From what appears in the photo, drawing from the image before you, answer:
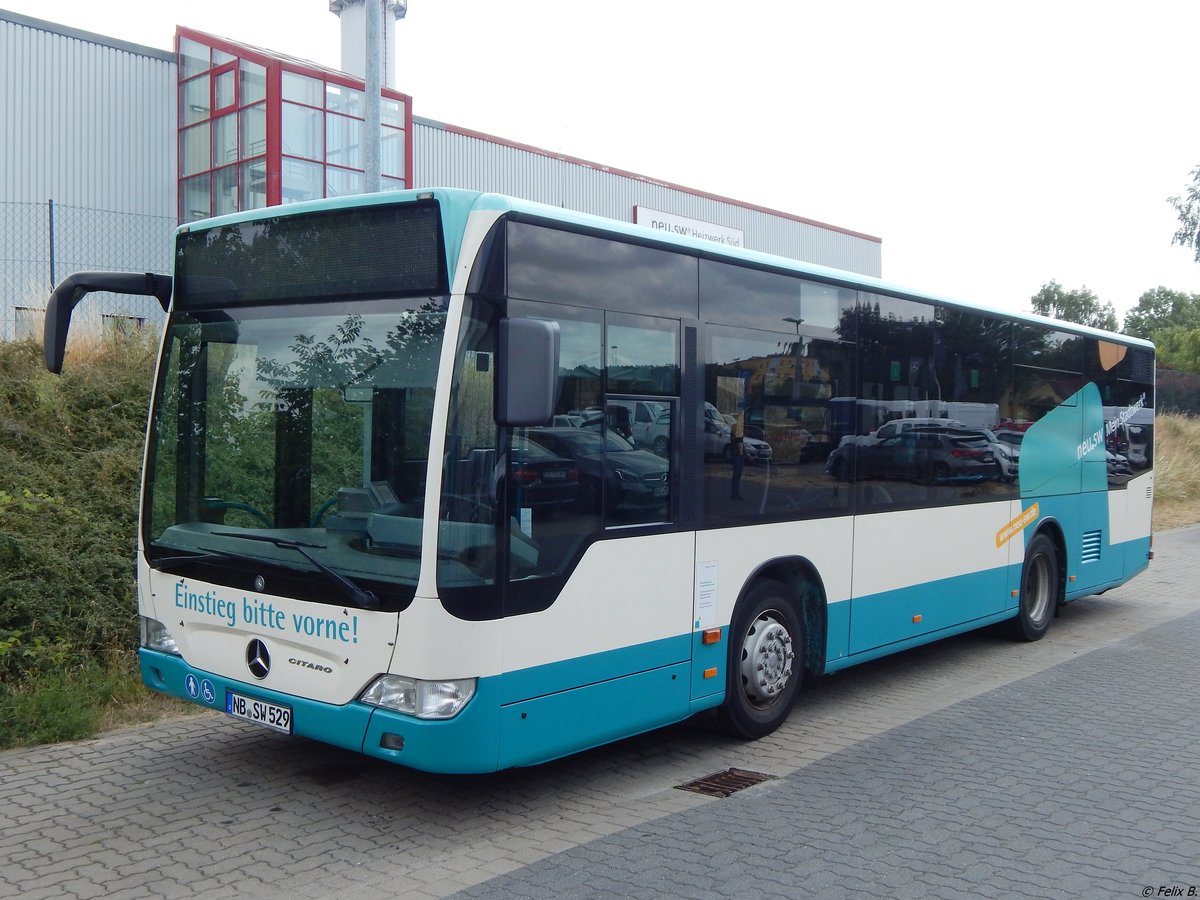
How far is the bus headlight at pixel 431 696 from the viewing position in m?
4.64

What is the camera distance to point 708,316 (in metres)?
6.05

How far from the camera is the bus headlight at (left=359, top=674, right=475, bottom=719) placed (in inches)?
183

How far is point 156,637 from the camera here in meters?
5.77

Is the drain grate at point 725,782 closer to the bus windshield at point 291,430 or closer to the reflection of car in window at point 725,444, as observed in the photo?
the reflection of car in window at point 725,444

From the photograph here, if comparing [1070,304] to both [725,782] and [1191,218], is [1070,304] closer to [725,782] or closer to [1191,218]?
[1191,218]

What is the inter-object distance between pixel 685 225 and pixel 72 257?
65.2 feet

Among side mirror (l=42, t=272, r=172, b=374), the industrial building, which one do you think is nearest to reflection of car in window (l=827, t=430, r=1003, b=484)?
side mirror (l=42, t=272, r=172, b=374)

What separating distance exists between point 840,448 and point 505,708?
321 centimetres

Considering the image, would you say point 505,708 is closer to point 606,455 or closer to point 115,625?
point 606,455

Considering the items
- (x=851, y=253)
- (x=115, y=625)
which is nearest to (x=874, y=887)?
(x=115, y=625)

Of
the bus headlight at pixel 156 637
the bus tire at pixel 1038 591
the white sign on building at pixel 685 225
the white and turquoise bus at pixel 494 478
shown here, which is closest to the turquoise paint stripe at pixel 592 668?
the white and turquoise bus at pixel 494 478

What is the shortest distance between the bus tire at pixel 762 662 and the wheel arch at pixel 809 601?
3.7 inches

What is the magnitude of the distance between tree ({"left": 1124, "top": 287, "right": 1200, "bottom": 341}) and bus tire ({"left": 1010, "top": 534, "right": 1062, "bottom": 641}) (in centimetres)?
8865

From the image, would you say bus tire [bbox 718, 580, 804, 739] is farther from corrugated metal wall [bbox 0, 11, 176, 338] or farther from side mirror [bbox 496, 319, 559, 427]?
corrugated metal wall [bbox 0, 11, 176, 338]
